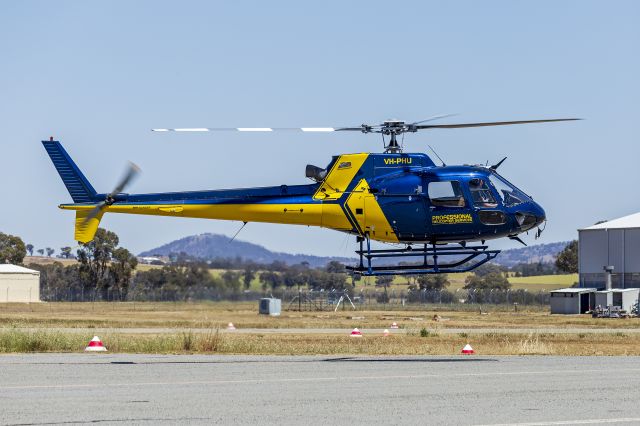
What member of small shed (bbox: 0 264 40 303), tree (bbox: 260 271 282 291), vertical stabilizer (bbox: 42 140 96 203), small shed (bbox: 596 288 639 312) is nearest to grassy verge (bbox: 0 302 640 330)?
small shed (bbox: 596 288 639 312)

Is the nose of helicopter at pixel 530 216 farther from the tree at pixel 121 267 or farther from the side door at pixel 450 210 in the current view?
the tree at pixel 121 267

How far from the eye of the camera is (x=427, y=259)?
30.9m

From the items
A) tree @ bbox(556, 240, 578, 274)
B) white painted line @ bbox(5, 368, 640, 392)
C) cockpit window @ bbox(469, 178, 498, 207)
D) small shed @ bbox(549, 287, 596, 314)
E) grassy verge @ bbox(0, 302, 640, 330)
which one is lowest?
white painted line @ bbox(5, 368, 640, 392)

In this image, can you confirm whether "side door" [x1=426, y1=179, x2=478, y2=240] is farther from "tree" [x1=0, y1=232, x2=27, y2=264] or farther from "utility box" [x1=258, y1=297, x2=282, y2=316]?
"tree" [x1=0, y1=232, x2=27, y2=264]

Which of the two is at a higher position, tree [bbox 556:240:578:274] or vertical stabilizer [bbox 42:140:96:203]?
tree [bbox 556:240:578:274]

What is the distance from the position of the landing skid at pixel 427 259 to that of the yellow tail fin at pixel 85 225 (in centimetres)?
739

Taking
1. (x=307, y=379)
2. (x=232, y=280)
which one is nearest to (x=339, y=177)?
(x=307, y=379)

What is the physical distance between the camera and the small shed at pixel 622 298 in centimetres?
8138

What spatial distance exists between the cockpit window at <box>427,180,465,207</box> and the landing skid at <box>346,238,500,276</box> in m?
1.38

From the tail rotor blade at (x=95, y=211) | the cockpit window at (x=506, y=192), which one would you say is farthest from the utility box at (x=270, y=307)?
the cockpit window at (x=506, y=192)

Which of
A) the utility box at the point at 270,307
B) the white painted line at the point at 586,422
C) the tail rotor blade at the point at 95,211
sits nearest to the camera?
the white painted line at the point at 586,422

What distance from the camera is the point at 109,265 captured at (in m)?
147

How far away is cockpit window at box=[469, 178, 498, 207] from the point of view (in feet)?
98.8

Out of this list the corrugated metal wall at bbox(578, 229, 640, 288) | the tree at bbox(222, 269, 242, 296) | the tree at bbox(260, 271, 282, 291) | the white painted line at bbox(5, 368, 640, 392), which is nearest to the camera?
the white painted line at bbox(5, 368, 640, 392)
